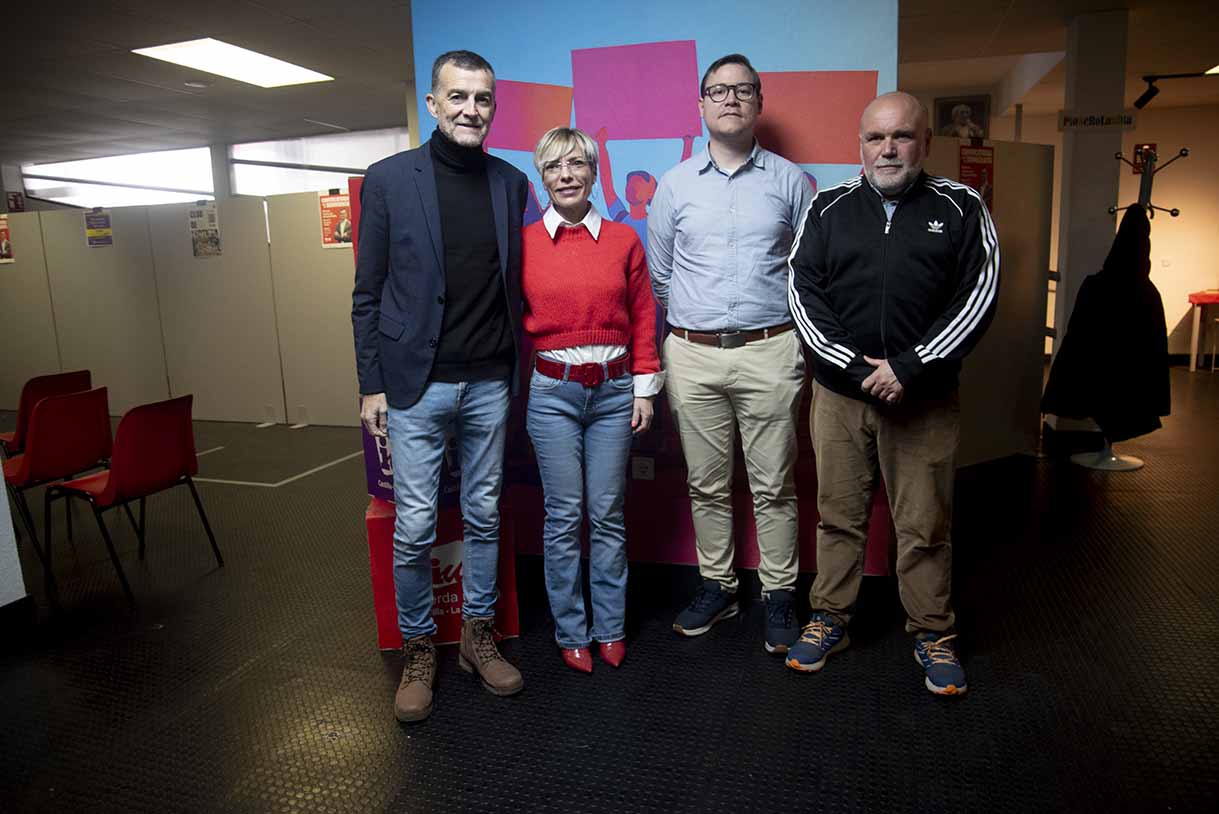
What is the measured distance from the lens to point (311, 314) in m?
5.81

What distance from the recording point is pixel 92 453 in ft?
10.9

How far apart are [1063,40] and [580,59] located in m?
5.07

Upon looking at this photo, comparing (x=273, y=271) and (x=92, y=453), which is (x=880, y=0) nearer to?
(x=92, y=453)

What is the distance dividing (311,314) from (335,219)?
0.73 m

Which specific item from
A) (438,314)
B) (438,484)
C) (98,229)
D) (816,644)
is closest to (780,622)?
(816,644)

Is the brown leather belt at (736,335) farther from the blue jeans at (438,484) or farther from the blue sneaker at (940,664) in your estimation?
the blue sneaker at (940,664)

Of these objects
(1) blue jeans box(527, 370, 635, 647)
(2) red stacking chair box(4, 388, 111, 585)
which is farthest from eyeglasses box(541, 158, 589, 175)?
(2) red stacking chair box(4, 388, 111, 585)

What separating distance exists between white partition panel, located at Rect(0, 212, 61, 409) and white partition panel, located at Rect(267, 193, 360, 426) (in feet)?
7.77

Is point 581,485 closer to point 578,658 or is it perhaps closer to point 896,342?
point 578,658

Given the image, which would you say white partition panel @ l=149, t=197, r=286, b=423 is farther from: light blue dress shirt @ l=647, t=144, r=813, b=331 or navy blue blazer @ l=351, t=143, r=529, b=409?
light blue dress shirt @ l=647, t=144, r=813, b=331

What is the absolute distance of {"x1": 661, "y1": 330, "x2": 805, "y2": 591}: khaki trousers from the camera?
2309mm

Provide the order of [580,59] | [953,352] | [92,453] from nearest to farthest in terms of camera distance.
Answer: [953,352] < [580,59] < [92,453]

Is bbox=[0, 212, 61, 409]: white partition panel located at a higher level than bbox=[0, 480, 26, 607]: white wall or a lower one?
higher

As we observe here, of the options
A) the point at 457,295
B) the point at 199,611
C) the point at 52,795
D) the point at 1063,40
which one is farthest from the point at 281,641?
the point at 1063,40
